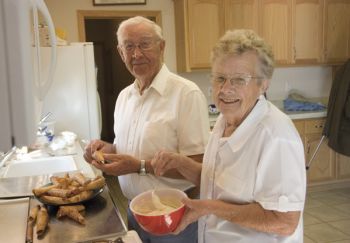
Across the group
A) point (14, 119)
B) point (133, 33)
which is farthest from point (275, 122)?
point (133, 33)

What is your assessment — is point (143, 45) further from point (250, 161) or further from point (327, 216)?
point (327, 216)

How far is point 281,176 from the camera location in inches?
39.8

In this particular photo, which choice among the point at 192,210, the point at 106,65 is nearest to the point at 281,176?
the point at 192,210

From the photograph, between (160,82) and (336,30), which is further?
(336,30)

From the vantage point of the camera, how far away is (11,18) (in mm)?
612

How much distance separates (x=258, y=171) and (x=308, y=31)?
350cm

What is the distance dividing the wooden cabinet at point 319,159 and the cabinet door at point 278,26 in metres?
0.76

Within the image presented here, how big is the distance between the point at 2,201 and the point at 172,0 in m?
3.04

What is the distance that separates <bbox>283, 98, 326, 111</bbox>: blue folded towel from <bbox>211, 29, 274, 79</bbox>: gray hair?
3.14 meters

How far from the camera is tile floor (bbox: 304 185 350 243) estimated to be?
9.72 ft

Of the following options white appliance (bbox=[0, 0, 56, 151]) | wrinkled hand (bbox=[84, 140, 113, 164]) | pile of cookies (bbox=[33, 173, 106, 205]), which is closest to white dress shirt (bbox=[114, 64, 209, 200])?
wrinkled hand (bbox=[84, 140, 113, 164])

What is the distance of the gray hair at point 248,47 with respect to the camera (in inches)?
41.9

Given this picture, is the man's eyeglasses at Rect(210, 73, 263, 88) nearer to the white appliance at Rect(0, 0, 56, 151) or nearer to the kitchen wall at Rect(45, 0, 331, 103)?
the white appliance at Rect(0, 0, 56, 151)

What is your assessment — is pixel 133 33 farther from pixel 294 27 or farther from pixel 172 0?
pixel 294 27
